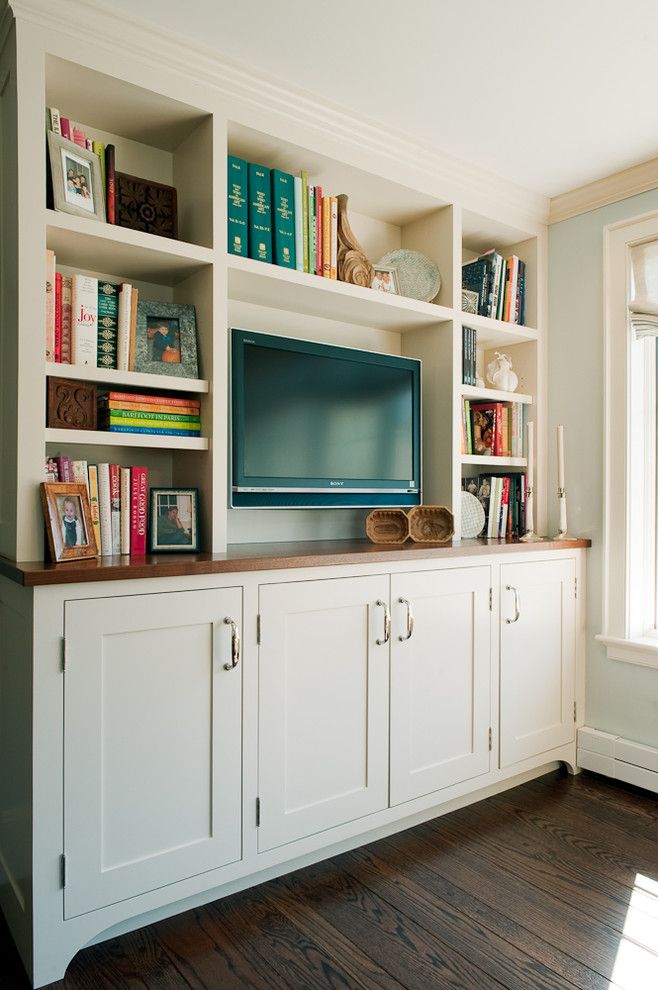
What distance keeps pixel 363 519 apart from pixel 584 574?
39.2 inches

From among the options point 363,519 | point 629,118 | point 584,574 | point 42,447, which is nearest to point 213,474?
point 42,447

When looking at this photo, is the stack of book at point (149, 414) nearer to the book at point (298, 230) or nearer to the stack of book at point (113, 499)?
the stack of book at point (113, 499)

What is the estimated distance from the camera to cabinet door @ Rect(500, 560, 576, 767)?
8.56 feet

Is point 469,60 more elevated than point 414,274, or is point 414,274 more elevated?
point 469,60

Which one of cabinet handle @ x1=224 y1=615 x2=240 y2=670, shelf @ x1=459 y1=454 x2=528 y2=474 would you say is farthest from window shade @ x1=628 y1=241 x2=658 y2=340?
cabinet handle @ x1=224 y1=615 x2=240 y2=670

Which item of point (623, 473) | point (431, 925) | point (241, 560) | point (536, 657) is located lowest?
point (431, 925)

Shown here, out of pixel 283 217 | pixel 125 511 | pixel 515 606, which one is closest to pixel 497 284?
pixel 283 217

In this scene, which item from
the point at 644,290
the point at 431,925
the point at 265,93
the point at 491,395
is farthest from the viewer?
the point at 491,395

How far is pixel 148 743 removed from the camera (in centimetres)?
171

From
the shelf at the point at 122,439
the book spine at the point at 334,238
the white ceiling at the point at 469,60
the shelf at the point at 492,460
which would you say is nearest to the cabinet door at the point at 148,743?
the shelf at the point at 122,439

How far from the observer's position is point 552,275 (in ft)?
10.2

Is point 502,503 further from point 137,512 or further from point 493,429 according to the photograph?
point 137,512

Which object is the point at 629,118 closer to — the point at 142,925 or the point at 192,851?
the point at 192,851

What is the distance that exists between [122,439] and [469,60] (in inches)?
61.1
